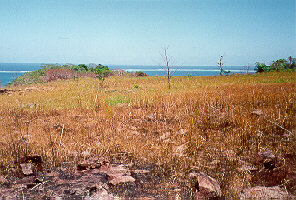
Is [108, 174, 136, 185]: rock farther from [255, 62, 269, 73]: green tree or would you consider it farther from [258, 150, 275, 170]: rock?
[255, 62, 269, 73]: green tree

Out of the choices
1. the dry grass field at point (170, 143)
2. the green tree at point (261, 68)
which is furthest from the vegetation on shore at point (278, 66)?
the dry grass field at point (170, 143)

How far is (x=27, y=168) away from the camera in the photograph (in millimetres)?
2488

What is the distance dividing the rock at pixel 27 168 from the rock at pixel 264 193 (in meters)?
2.18

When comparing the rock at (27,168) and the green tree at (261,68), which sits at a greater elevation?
the green tree at (261,68)

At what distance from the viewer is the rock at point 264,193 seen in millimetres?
1931

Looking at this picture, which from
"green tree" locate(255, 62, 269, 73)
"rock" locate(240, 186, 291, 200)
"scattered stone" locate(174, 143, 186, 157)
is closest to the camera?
"rock" locate(240, 186, 291, 200)

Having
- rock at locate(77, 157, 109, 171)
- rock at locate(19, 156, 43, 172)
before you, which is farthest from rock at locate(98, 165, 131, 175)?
rock at locate(19, 156, 43, 172)

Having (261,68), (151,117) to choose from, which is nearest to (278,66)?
(261,68)

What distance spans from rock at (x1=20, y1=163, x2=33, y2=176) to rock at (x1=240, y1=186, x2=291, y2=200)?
2.18 metres

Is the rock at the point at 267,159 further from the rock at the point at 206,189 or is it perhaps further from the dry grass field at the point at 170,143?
the rock at the point at 206,189

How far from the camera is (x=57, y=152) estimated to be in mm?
2941

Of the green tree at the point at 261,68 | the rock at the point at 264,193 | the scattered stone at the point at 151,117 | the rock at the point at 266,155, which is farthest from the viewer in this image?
the green tree at the point at 261,68

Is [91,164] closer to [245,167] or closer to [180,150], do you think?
[180,150]

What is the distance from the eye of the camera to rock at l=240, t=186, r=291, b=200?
6.33 ft
